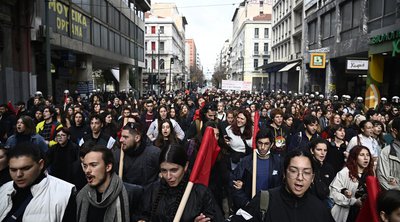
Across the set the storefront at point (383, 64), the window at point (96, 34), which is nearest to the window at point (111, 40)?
the window at point (96, 34)

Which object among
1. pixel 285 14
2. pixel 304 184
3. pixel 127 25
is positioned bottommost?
pixel 304 184

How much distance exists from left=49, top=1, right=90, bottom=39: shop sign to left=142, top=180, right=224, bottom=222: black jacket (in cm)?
1845

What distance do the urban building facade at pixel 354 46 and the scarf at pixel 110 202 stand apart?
53.6ft

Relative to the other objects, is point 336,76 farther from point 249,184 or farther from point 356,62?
point 249,184

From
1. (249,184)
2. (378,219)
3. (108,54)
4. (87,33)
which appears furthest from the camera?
(108,54)

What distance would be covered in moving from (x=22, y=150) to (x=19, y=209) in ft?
1.59

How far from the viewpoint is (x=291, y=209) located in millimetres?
2713

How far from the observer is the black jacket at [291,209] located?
8.80 ft

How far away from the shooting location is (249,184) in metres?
4.67

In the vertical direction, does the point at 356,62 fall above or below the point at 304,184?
above

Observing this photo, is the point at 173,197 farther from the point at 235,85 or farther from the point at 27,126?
the point at 235,85

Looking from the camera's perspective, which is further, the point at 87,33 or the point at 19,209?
the point at 87,33

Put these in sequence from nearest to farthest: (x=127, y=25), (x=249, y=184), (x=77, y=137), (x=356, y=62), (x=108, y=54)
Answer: (x=249, y=184) < (x=77, y=137) < (x=356, y=62) < (x=108, y=54) < (x=127, y=25)

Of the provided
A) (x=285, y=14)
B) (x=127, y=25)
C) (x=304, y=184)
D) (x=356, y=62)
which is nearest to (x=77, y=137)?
(x=304, y=184)
